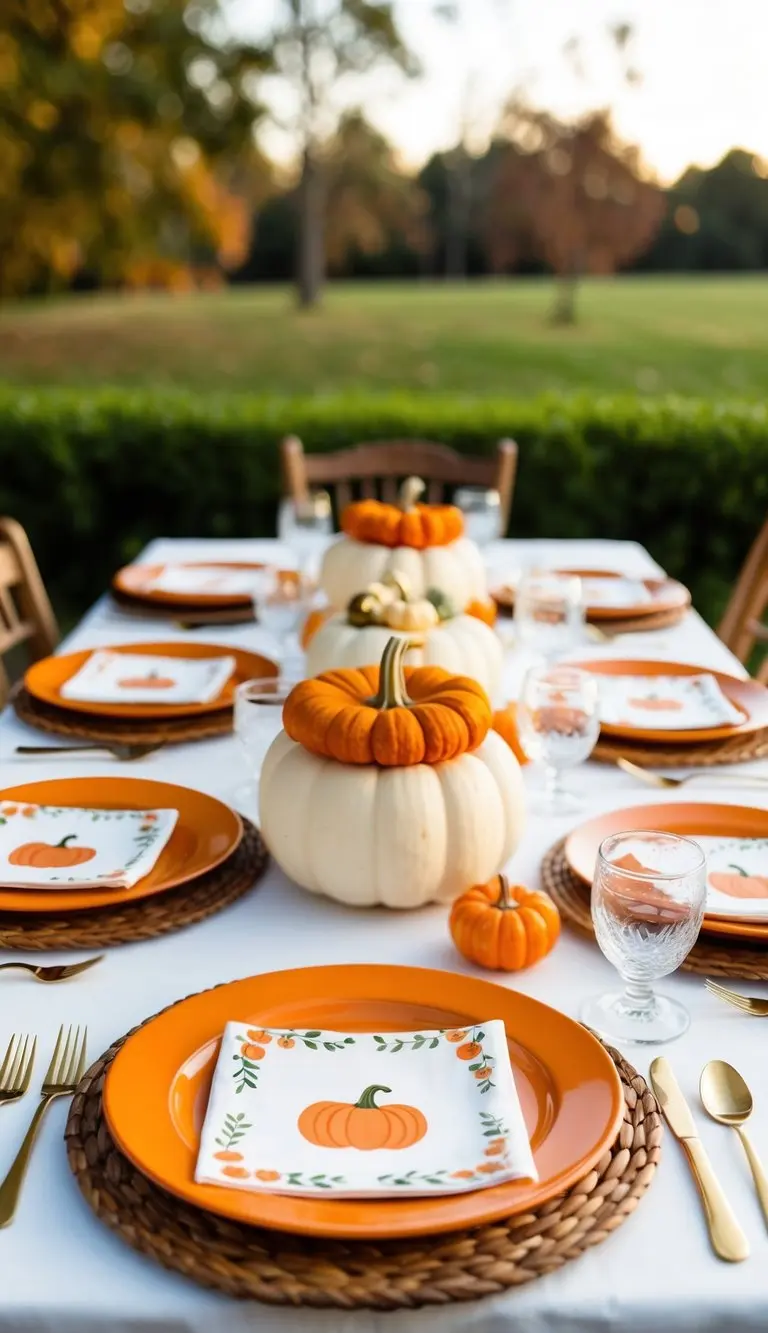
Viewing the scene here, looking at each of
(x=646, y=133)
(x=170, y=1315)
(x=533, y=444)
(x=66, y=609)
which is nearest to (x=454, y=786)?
(x=170, y=1315)

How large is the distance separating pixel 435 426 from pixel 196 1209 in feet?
12.9

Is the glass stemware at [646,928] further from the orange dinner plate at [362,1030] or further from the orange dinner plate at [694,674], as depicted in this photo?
the orange dinner plate at [694,674]

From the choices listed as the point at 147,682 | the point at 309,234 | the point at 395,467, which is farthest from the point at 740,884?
the point at 309,234

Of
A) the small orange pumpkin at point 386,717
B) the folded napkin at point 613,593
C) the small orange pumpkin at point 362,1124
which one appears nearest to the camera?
the small orange pumpkin at point 362,1124

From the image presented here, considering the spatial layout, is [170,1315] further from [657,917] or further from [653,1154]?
[657,917]

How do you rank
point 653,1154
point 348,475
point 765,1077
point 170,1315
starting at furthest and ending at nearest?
point 348,475
point 765,1077
point 653,1154
point 170,1315

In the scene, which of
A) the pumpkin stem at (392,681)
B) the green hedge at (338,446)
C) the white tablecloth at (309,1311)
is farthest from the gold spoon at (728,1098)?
the green hedge at (338,446)

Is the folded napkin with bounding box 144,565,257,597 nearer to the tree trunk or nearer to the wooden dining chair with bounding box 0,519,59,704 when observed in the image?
the wooden dining chair with bounding box 0,519,59,704

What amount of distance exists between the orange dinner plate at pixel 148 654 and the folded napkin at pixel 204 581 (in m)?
0.35

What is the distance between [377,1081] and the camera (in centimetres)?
94

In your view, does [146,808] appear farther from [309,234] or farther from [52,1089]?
[309,234]

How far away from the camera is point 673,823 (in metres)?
1.45

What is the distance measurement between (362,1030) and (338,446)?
12.3 feet

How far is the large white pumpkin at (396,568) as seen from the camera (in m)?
1.97
